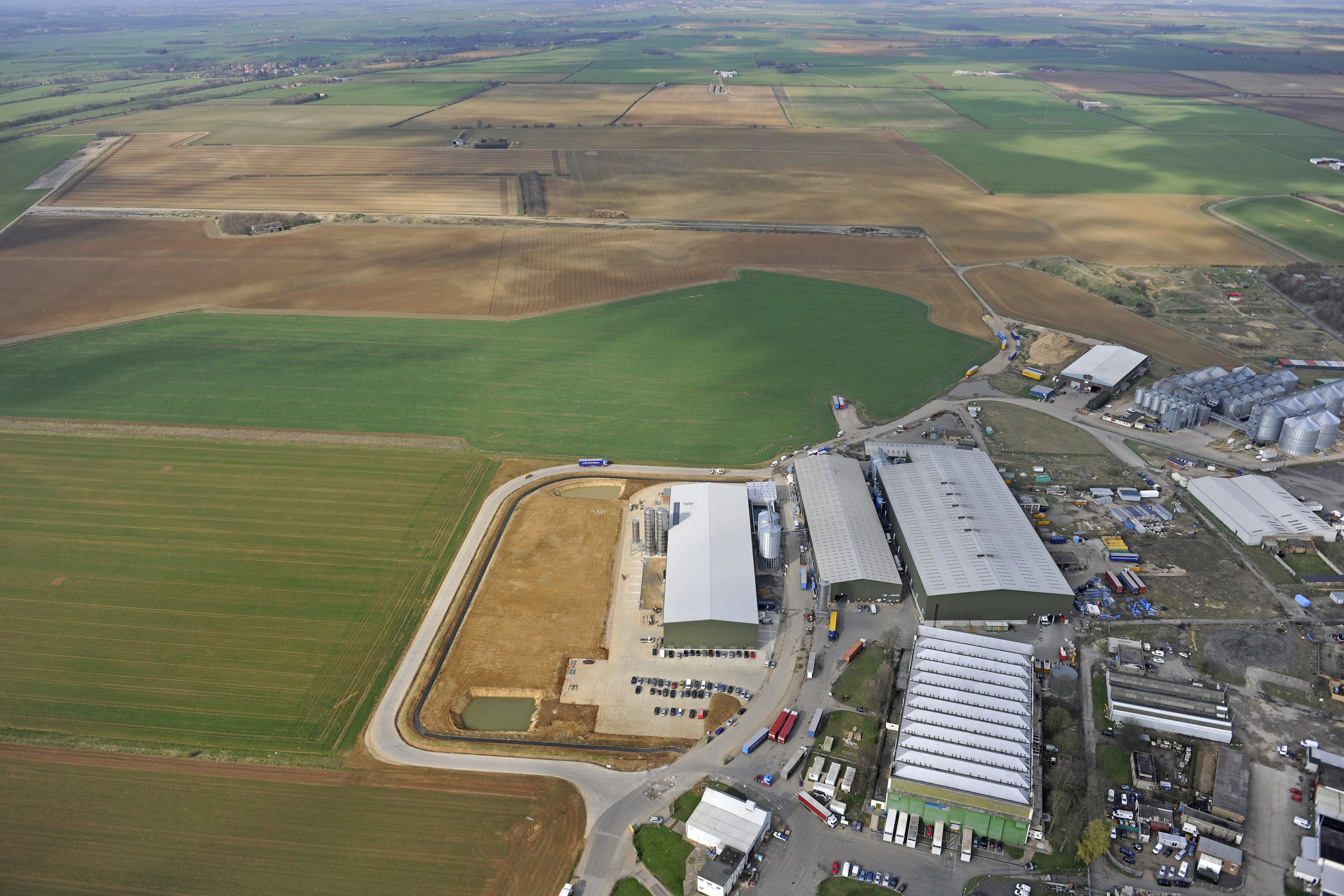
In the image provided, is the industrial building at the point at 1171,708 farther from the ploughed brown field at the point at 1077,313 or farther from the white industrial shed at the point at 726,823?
the ploughed brown field at the point at 1077,313

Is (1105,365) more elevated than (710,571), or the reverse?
(1105,365)

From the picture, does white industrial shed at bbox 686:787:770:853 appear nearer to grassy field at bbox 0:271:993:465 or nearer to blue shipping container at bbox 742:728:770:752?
blue shipping container at bbox 742:728:770:752

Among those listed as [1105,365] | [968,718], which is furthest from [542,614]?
[1105,365]

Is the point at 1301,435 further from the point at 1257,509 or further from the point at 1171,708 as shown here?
the point at 1171,708

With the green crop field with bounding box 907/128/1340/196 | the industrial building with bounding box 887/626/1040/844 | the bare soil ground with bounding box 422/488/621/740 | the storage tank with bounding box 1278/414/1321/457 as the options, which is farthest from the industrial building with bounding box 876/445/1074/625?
the green crop field with bounding box 907/128/1340/196

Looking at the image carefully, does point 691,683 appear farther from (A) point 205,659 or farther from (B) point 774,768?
(A) point 205,659
